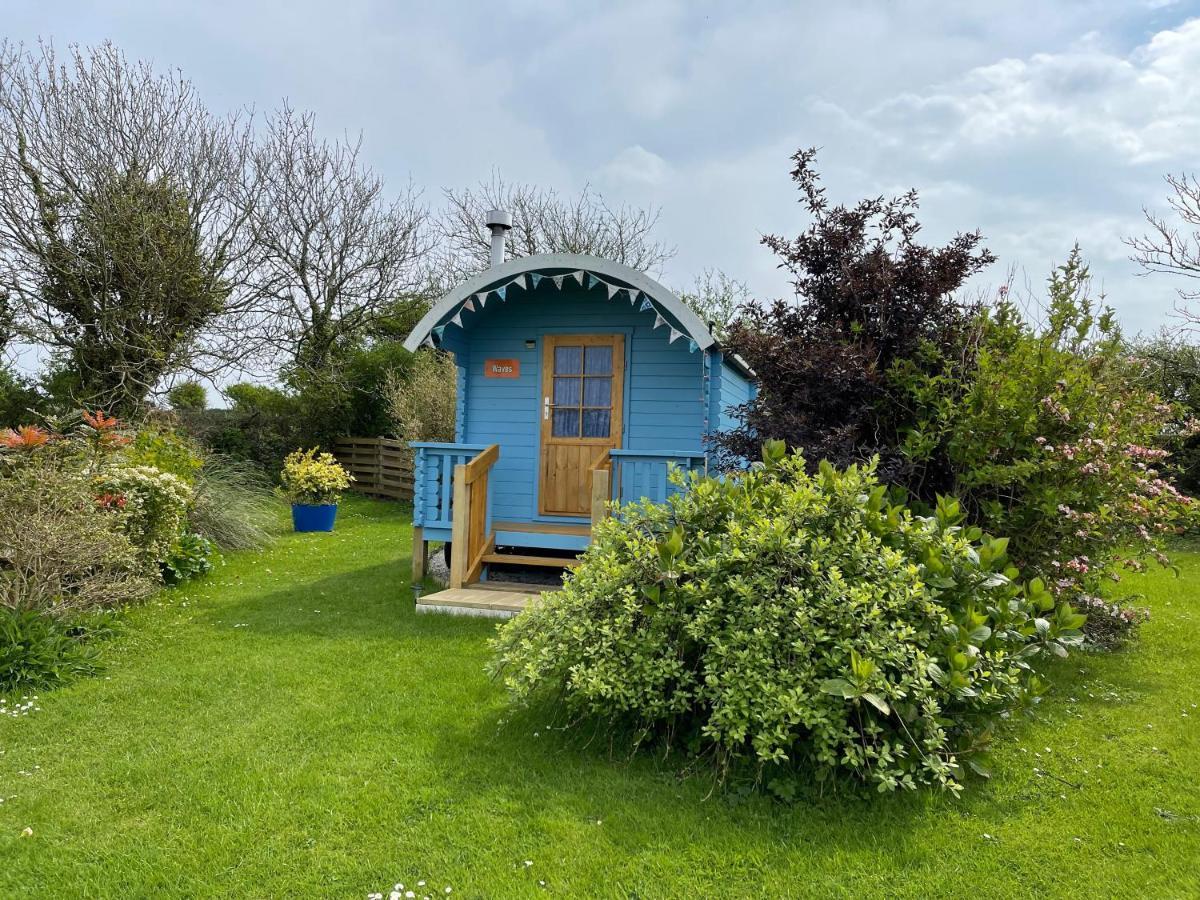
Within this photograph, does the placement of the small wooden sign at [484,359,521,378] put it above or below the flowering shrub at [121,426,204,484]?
above

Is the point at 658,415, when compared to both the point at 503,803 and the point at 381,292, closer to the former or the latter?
the point at 503,803

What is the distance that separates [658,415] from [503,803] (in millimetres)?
4760

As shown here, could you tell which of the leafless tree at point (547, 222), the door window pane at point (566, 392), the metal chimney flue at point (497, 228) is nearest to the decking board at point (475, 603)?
the door window pane at point (566, 392)

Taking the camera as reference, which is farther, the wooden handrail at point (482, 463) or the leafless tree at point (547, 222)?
the leafless tree at point (547, 222)

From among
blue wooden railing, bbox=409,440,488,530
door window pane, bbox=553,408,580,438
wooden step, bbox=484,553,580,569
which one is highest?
door window pane, bbox=553,408,580,438

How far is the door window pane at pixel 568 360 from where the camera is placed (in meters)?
7.37

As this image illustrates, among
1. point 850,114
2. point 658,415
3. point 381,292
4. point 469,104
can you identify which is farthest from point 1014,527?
point 381,292

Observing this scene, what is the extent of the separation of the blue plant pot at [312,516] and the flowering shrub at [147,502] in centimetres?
414

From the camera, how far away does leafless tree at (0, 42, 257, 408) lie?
1184 centimetres

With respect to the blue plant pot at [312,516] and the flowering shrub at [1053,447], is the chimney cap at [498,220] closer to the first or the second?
the flowering shrub at [1053,447]

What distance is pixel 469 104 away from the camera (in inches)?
412

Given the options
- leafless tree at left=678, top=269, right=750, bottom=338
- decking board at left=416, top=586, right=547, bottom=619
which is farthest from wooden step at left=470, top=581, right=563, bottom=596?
leafless tree at left=678, top=269, right=750, bottom=338

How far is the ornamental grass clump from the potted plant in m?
8.27

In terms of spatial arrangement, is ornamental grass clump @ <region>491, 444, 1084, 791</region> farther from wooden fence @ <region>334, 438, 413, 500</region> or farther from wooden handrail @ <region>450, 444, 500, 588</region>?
wooden fence @ <region>334, 438, 413, 500</region>
